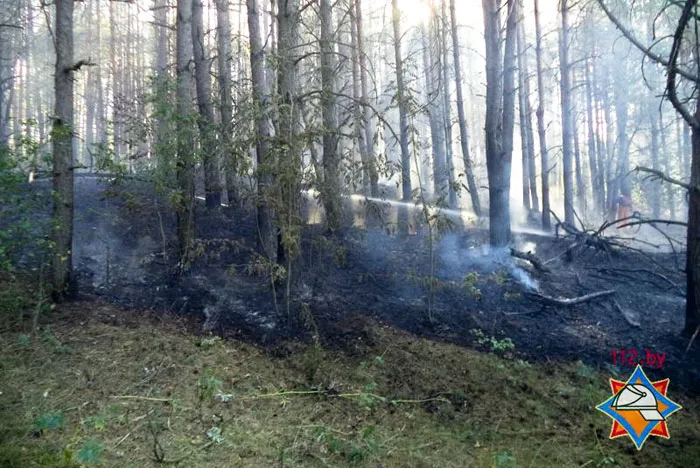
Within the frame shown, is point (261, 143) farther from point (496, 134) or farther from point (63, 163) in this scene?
point (496, 134)

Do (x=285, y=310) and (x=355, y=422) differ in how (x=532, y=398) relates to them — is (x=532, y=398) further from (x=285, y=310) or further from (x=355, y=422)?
(x=285, y=310)

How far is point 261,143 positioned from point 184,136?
4.99 feet

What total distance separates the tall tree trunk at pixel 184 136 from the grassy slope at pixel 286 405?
163 centimetres

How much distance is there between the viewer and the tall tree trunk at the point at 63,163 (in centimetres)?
575

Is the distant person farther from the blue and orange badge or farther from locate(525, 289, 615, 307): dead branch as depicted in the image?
the blue and orange badge

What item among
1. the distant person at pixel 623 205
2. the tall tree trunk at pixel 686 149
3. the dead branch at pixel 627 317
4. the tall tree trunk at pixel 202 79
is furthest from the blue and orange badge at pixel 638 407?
the tall tree trunk at pixel 686 149

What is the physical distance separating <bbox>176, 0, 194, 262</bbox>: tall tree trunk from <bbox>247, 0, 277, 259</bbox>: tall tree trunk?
1.03 meters

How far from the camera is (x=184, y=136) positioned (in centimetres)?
653

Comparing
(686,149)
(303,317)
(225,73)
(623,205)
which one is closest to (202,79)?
(225,73)

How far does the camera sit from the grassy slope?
3.79 meters

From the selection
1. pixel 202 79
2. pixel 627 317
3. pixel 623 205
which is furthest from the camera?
pixel 623 205

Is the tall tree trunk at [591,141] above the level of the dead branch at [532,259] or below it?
above

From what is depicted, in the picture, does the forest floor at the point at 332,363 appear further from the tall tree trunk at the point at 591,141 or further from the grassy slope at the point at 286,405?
the tall tree trunk at the point at 591,141

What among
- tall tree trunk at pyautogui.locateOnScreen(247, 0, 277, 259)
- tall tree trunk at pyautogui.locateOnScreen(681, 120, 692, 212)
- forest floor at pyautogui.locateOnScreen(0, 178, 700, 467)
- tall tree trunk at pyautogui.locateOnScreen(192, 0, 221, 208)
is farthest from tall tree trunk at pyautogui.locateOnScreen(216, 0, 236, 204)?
tall tree trunk at pyautogui.locateOnScreen(681, 120, 692, 212)
